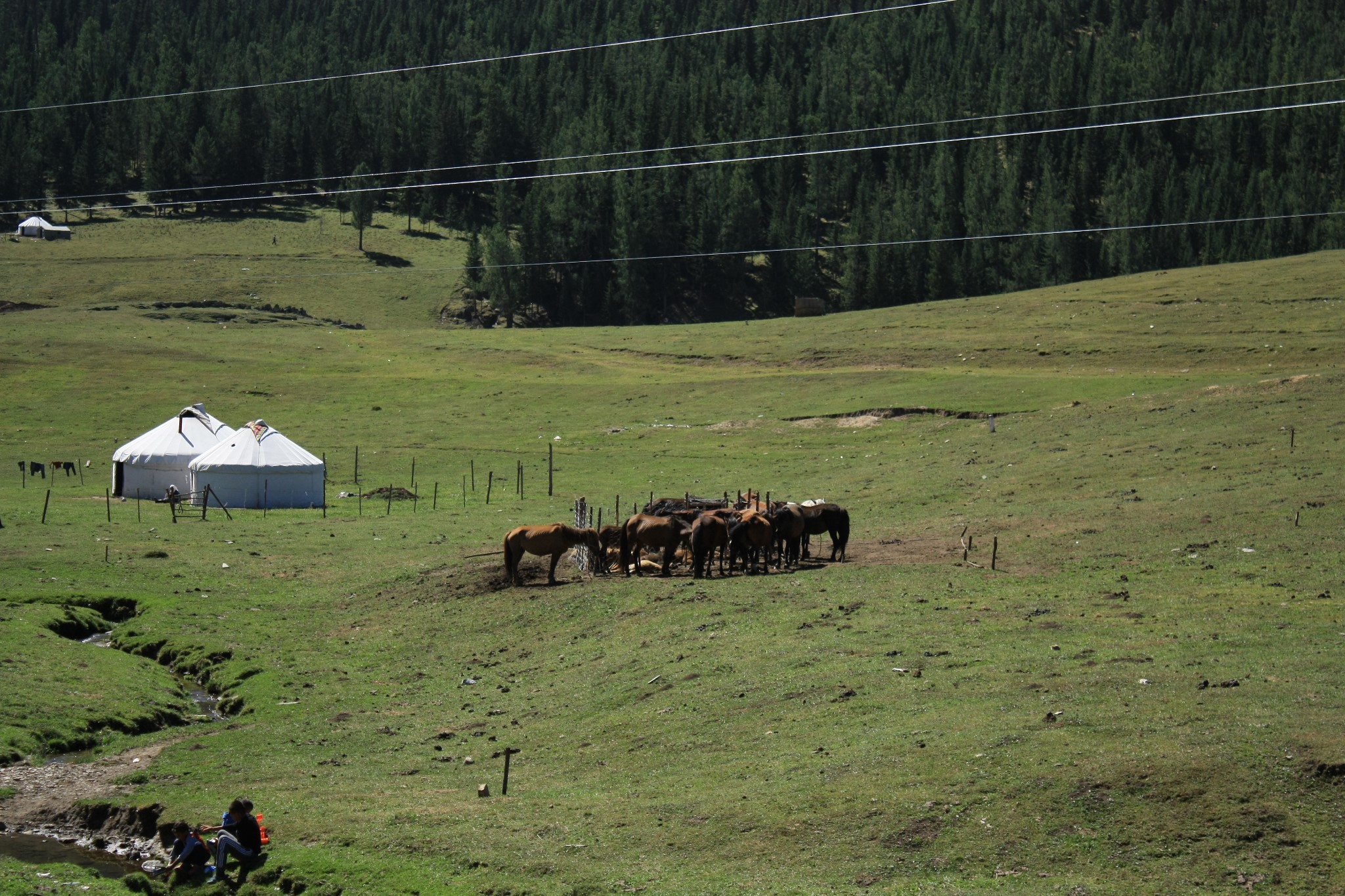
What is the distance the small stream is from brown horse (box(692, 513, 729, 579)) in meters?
9.98

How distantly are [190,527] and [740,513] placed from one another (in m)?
20.5

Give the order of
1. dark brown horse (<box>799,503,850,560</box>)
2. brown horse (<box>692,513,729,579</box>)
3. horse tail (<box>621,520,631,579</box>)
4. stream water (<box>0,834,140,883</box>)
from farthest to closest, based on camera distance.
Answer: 1. dark brown horse (<box>799,503,850,560</box>)
2. horse tail (<box>621,520,631,579</box>)
3. brown horse (<box>692,513,729,579</box>)
4. stream water (<box>0,834,140,883</box>)

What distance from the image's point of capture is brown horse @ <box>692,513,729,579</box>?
2966cm

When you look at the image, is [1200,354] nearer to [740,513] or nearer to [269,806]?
[740,513]

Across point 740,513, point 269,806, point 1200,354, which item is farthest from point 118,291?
point 269,806

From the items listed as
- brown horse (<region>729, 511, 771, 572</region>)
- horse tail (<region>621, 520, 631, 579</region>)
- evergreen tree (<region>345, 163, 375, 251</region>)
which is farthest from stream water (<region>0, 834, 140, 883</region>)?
evergreen tree (<region>345, 163, 375, 251</region>)

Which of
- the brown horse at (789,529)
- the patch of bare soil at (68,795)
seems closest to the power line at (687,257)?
the brown horse at (789,529)

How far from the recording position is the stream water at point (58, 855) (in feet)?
57.2

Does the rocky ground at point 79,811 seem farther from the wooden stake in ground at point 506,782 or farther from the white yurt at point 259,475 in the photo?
the white yurt at point 259,475

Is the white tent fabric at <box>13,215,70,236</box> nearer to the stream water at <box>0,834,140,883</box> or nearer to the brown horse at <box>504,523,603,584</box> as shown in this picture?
the brown horse at <box>504,523,603,584</box>

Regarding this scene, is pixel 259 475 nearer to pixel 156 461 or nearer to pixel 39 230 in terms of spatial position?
pixel 156 461

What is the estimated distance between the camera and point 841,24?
199000mm

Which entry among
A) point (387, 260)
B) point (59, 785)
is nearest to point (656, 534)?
point (59, 785)

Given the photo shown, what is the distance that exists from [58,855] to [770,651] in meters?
10.8
